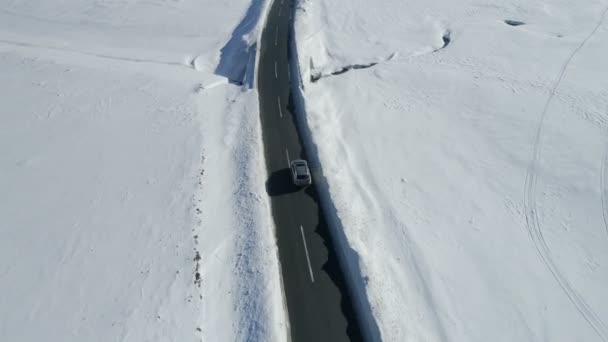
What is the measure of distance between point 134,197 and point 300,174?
8444 mm

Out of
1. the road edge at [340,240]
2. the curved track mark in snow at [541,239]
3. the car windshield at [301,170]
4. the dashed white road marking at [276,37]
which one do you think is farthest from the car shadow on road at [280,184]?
the dashed white road marking at [276,37]

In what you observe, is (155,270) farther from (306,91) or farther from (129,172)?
(306,91)

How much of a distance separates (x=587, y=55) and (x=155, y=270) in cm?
3461

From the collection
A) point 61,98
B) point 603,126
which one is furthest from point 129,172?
point 603,126

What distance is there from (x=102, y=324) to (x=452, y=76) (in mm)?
26444

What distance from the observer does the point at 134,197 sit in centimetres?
1958

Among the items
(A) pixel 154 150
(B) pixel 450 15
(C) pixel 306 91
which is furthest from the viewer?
(B) pixel 450 15

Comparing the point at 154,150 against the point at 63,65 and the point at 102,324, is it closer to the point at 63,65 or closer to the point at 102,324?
the point at 102,324

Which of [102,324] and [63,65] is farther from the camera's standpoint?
[63,65]

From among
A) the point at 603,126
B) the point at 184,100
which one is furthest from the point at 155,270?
the point at 603,126

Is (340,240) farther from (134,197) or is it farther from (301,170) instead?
(134,197)

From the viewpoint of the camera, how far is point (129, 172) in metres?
21.0

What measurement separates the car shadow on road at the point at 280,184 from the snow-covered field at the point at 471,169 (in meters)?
2.02

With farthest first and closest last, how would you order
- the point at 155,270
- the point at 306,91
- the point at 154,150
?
1. the point at 306,91
2. the point at 154,150
3. the point at 155,270
